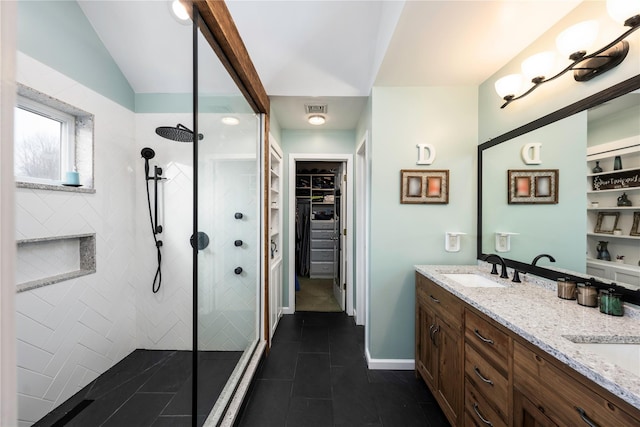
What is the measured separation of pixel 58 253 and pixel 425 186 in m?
2.31

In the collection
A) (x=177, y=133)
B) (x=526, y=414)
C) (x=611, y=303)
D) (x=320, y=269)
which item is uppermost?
(x=177, y=133)

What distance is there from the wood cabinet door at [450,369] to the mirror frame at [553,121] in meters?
0.69

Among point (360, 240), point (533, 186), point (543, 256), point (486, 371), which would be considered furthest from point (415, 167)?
point (486, 371)

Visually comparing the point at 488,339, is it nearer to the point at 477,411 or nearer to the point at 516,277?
the point at 477,411

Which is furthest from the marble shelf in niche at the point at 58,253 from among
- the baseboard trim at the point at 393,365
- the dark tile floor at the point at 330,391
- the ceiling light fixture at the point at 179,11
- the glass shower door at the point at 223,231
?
the baseboard trim at the point at 393,365

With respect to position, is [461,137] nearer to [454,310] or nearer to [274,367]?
[454,310]

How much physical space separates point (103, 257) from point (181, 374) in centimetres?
79

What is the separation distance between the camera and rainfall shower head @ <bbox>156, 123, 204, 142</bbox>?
1.50 metres

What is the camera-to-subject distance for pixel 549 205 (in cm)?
164

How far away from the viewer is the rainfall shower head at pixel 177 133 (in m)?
1.50

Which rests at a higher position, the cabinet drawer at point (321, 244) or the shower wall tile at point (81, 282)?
the shower wall tile at point (81, 282)

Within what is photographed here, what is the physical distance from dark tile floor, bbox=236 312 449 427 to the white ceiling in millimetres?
2164

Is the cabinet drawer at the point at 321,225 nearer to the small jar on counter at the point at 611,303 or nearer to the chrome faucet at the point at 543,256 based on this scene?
the chrome faucet at the point at 543,256

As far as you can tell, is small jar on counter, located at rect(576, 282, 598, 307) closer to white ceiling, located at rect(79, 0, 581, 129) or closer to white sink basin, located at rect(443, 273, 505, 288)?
white sink basin, located at rect(443, 273, 505, 288)
